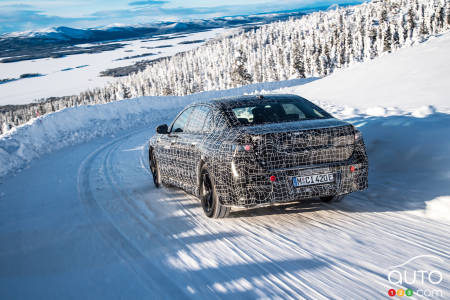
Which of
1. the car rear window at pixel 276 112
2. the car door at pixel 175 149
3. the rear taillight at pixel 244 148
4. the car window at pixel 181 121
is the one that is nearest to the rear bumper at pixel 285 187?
the rear taillight at pixel 244 148

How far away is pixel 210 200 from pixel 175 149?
1.45 meters

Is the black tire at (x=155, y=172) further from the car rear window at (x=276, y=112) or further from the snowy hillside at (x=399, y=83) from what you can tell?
the snowy hillside at (x=399, y=83)

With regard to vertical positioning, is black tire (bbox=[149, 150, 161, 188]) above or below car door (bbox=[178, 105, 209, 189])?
below

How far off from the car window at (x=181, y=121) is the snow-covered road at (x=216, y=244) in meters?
1.11

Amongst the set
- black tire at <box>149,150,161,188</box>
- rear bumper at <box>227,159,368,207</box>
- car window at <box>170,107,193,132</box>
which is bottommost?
black tire at <box>149,150,161,188</box>

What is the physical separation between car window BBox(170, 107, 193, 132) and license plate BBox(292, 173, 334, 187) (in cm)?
246

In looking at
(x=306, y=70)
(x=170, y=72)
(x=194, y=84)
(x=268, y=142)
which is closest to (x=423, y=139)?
(x=268, y=142)

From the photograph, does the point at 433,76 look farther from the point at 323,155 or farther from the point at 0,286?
the point at 0,286

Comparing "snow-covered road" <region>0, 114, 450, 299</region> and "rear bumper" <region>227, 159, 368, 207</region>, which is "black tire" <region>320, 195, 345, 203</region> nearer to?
"snow-covered road" <region>0, 114, 450, 299</region>

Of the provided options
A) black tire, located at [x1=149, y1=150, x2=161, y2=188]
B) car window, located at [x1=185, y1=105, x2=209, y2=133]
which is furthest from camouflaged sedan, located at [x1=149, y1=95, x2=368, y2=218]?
black tire, located at [x1=149, y1=150, x2=161, y2=188]

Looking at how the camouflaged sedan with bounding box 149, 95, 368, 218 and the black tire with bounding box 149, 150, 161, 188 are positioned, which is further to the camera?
the black tire with bounding box 149, 150, 161, 188

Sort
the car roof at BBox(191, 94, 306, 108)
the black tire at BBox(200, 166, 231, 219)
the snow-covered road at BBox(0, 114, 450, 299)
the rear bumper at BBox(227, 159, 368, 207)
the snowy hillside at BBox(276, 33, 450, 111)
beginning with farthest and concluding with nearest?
the snowy hillside at BBox(276, 33, 450, 111) < the car roof at BBox(191, 94, 306, 108) < the black tire at BBox(200, 166, 231, 219) < the rear bumper at BBox(227, 159, 368, 207) < the snow-covered road at BBox(0, 114, 450, 299)

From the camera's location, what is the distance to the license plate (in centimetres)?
437

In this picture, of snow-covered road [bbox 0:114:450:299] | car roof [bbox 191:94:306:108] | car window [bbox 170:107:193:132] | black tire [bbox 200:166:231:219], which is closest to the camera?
snow-covered road [bbox 0:114:450:299]
